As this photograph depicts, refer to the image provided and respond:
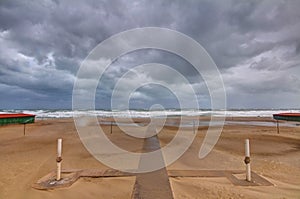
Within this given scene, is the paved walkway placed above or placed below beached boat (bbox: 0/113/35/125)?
below

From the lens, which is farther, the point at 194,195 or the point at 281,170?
the point at 281,170

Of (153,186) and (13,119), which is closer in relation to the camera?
(153,186)

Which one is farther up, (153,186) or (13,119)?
(13,119)

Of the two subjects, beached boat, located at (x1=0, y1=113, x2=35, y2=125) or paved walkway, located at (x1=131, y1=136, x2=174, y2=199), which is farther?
beached boat, located at (x1=0, y1=113, x2=35, y2=125)

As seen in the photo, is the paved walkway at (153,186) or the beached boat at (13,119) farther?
the beached boat at (13,119)

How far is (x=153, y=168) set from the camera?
7727 millimetres

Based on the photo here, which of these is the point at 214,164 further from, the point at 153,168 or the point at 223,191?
the point at 223,191

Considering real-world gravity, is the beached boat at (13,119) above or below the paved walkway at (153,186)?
above

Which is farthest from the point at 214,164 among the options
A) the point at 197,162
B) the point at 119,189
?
the point at 119,189

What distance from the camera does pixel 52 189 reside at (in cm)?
576

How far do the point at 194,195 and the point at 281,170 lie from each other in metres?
4.58

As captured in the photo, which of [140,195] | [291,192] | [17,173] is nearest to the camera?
[140,195]

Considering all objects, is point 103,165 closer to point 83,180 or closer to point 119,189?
point 83,180

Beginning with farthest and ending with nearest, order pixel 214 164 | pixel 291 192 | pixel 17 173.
Result: pixel 214 164
pixel 17 173
pixel 291 192
